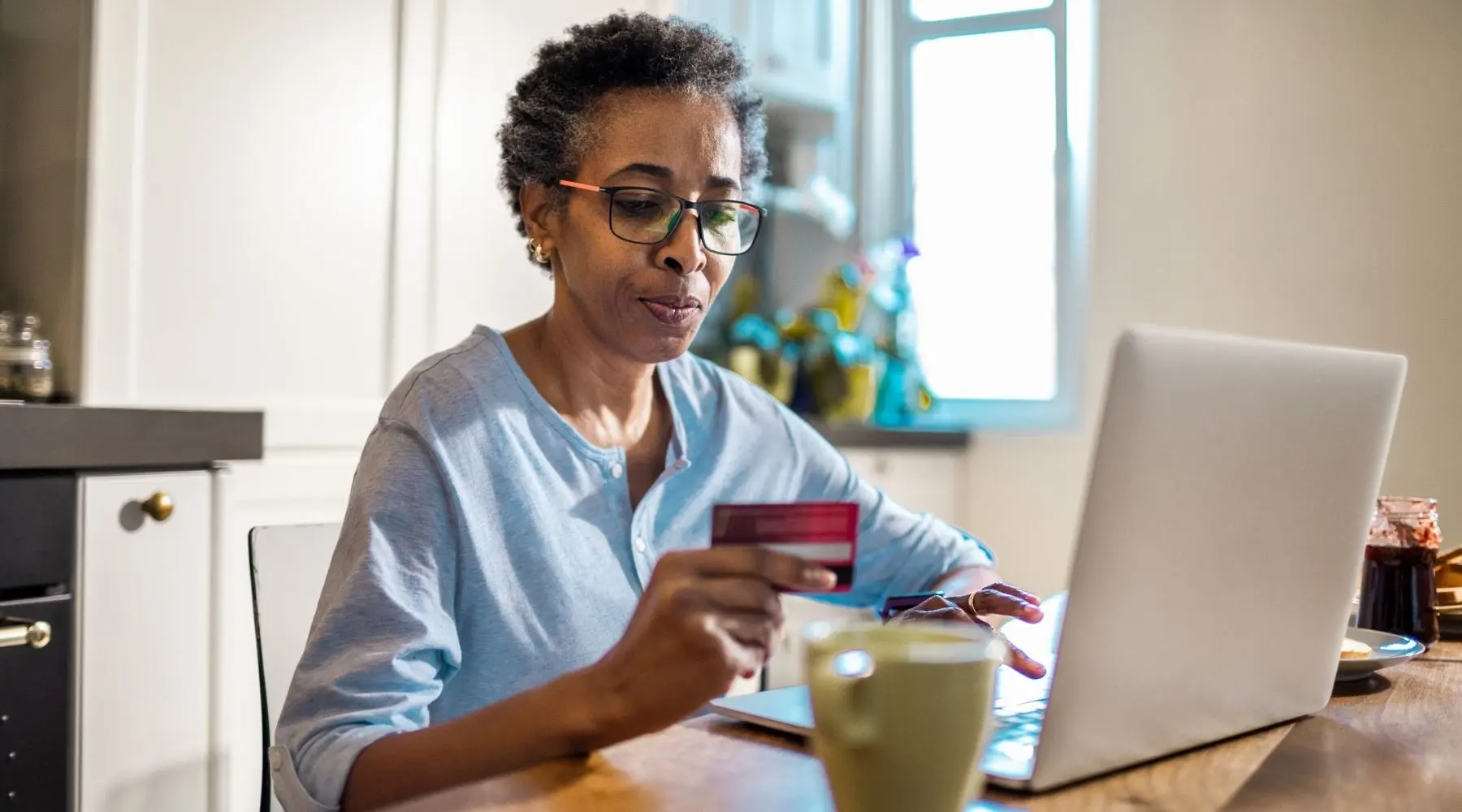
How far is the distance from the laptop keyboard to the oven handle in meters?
1.03

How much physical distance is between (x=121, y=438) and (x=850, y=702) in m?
1.19

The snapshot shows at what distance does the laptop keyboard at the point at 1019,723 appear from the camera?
719 mm

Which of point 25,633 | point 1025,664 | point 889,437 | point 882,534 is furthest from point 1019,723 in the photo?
point 889,437

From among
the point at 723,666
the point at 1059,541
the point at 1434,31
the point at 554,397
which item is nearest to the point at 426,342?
the point at 554,397

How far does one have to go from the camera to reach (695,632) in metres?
0.58

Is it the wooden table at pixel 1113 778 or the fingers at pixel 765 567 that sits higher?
the fingers at pixel 765 567

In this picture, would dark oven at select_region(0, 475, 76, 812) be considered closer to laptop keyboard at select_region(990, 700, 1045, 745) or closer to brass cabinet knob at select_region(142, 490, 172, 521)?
brass cabinet knob at select_region(142, 490, 172, 521)

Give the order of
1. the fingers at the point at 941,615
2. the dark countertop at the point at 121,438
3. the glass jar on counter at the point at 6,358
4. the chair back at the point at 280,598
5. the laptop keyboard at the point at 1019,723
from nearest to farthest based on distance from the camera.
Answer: the laptop keyboard at the point at 1019,723, the fingers at the point at 941,615, the chair back at the point at 280,598, the dark countertop at the point at 121,438, the glass jar on counter at the point at 6,358

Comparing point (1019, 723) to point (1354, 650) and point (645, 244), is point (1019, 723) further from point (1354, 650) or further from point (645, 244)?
point (645, 244)

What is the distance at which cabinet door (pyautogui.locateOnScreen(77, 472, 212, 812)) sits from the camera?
4.53ft

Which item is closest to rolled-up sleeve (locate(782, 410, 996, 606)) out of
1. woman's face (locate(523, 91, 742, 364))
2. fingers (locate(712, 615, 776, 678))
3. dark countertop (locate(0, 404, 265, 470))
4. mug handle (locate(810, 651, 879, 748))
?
woman's face (locate(523, 91, 742, 364))

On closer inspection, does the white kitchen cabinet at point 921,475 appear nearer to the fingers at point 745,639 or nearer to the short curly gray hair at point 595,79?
the short curly gray hair at point 595,79

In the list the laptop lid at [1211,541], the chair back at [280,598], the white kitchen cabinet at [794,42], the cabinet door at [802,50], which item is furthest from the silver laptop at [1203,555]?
the cabinet door at [802,50]

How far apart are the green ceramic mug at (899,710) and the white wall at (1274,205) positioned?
8.31 feet
